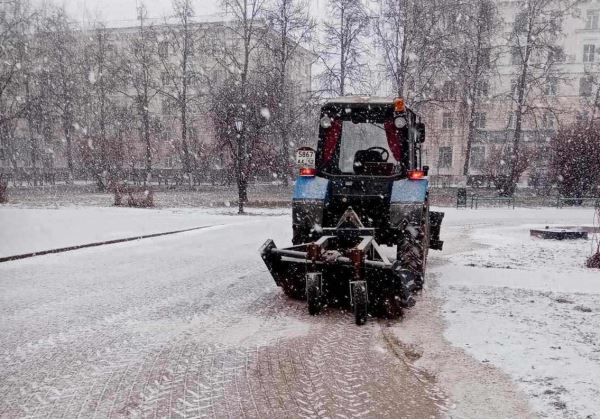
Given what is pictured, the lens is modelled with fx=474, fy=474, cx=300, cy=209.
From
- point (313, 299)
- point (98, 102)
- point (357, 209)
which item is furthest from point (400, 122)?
point (98, 102)

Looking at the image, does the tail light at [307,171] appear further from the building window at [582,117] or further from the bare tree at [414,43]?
the building window at [582,117]

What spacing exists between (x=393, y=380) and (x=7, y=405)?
8.89ft

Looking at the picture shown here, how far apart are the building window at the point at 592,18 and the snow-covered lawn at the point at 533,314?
38.7 m

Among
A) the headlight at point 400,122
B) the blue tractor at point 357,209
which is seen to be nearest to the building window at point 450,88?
the blue tractor at point 357,209

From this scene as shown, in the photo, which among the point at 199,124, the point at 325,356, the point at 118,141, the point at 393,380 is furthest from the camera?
the point at 199,124

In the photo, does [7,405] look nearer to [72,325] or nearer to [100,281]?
[72,325]

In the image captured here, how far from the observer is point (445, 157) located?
4069 centimetres

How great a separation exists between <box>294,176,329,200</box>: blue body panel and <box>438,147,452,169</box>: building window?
36.0 m

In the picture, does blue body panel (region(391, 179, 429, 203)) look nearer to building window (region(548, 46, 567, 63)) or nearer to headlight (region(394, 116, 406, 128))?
headlight (region(394, 116, 406, 128))

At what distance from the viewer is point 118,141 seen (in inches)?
1003

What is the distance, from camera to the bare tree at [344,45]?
25.3 meters

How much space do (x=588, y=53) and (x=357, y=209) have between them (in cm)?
4372

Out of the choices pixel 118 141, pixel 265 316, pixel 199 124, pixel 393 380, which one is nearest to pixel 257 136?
pixel 118 141

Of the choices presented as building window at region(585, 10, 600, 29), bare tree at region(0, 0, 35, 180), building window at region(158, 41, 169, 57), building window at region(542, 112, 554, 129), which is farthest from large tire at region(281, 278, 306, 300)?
building window at region(585, 10, 600, 29)
